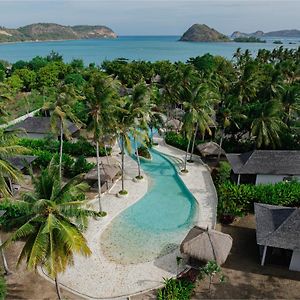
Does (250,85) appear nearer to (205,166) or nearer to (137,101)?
(205,166)

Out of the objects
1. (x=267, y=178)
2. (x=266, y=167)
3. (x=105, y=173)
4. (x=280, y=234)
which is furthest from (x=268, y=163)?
(x=105, y=173)

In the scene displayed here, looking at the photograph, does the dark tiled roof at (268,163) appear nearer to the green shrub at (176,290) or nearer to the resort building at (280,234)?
the resort building at (280,234)

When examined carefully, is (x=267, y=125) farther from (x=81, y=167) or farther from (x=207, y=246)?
(x=81, y=167)

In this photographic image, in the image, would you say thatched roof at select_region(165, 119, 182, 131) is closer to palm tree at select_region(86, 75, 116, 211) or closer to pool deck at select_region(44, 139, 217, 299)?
pool deck at select_region(44, 139, 217, 299)

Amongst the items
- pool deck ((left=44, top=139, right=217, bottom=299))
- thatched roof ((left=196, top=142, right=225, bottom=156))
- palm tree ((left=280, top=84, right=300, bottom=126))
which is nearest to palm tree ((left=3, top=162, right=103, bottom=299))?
pool deck ((left=44, top=139, right=217, bottom=299))

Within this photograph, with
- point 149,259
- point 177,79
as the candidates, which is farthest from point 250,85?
point 149,259

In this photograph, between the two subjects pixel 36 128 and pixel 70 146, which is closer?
pixel 70 146
